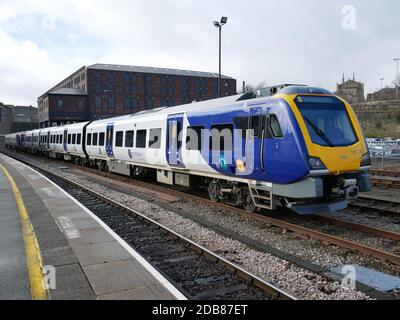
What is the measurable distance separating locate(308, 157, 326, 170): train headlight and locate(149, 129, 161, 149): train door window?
23.6 feet

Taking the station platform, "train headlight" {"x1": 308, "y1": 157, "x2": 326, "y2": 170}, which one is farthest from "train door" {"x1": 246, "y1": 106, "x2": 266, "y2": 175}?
the station platform

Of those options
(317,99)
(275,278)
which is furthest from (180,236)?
(317,99)

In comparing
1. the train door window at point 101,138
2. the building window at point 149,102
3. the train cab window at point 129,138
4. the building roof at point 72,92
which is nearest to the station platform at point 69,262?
the train cab window at point 129,138

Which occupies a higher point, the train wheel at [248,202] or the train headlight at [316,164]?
the train headlight at [316,164]

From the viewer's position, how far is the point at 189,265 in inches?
251

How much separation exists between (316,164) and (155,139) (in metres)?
7.67

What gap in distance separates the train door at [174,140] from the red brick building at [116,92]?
248ft

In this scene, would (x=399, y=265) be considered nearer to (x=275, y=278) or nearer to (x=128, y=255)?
(x=275, y=278)

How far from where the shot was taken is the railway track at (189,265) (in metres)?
5.14

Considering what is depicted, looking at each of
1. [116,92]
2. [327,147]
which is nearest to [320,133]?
[327,147]

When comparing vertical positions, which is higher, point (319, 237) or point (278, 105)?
point (278, 105)

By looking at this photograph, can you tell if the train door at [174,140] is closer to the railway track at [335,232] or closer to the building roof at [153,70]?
the railway track at [335,232]

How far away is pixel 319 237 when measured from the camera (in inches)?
306
